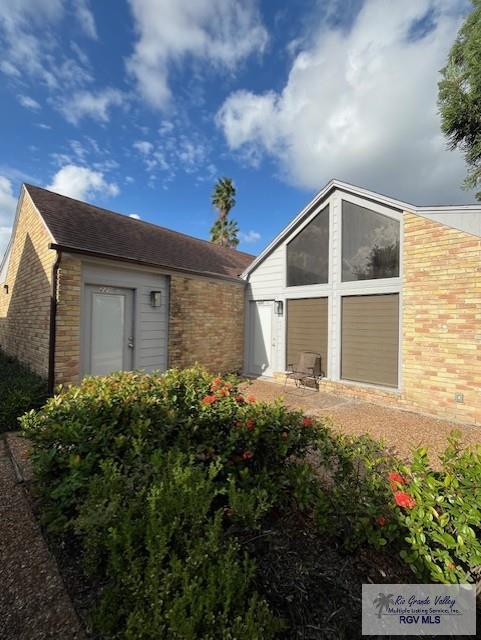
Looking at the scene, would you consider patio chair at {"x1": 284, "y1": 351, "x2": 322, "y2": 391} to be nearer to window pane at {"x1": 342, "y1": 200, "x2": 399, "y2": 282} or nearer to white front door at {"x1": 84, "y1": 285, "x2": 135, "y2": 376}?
window pane at {"x1": 342, "y1": 200, "x2": 399, "y2": 282}

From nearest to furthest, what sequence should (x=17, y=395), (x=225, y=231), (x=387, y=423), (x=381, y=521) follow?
(x=381, y=521), (x=17, y=395), (x=387, y=423), (x=225, y=231)

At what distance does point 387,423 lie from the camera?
5.41 meters

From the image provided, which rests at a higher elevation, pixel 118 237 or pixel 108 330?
pixel 118 237

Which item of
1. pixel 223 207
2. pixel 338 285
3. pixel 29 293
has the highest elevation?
pixel 223 207

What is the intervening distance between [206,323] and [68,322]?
391 centimetres

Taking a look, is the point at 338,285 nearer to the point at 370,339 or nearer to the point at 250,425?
the point at 370,339

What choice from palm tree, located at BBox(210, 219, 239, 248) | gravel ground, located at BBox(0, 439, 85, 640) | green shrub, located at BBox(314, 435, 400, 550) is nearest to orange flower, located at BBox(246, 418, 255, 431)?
green shrub, located at BBox(314, 435, 400, 550)

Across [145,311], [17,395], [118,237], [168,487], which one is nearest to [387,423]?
[168,487]

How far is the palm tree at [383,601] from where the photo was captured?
1.52 metres

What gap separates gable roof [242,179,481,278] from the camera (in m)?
5.53

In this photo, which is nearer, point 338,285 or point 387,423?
point 387,423

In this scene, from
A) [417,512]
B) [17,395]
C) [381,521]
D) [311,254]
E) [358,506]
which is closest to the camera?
[417,512]

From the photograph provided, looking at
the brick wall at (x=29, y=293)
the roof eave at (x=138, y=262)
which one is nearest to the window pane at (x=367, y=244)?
the roof eave at (x=138, y=262)

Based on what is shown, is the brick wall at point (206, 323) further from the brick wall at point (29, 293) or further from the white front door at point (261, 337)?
the brick wall at point (29, 293)
